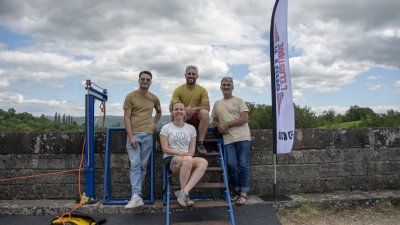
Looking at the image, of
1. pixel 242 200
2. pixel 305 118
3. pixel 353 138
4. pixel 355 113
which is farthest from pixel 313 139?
pixel 355 113

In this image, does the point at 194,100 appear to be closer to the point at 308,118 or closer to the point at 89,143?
the point at 89,143

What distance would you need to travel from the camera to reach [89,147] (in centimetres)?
493

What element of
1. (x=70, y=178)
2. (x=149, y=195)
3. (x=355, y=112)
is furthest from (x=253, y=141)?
(x=355, y=112)

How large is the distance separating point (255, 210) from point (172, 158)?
1447 millimetres

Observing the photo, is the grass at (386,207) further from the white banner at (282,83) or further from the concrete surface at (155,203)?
the white banner at (282,83)

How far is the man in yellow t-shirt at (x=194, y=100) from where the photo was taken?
479 centimetres

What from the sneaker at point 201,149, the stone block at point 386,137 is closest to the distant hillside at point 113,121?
the sneaker at point 201,149

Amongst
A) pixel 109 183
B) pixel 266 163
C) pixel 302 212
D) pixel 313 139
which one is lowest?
pixel 302 212

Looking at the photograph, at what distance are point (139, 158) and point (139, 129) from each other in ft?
1.34

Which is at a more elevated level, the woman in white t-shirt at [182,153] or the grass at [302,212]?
the woman in white t-shirt at [182,153]

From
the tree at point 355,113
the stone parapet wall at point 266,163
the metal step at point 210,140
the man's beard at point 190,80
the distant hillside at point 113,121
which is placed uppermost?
the tree at point 355,113

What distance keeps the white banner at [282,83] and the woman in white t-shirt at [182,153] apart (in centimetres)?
127

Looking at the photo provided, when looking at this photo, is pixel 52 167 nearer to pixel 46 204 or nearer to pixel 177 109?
pixel 46 204

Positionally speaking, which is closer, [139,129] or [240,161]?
[139,129]
